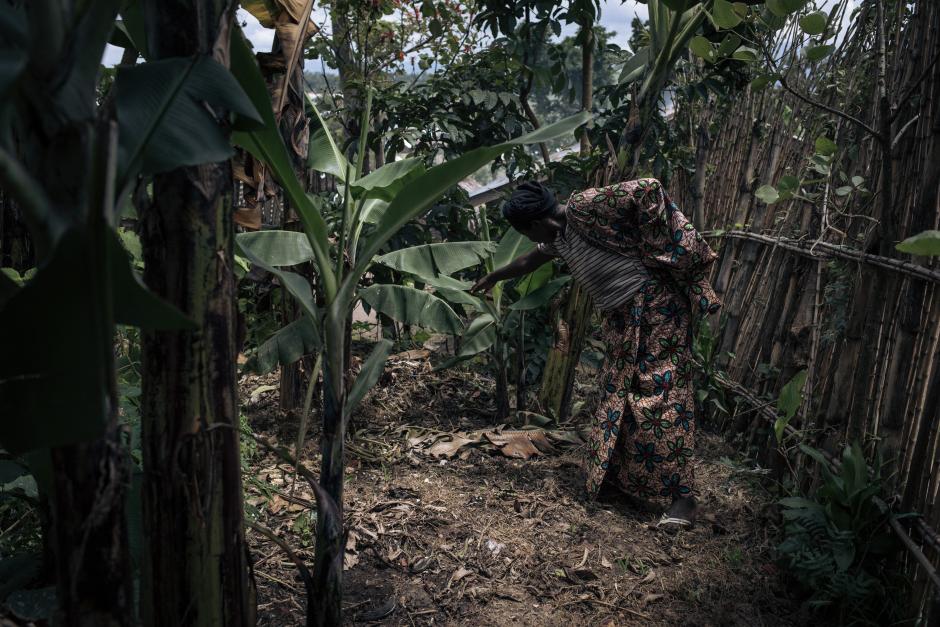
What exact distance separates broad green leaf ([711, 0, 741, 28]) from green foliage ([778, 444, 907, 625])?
148 centimetres

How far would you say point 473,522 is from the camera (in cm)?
278

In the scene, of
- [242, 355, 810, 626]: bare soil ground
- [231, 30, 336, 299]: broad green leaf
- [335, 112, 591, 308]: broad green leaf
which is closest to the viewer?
[231, 30, 336, 299]: broad green leaf

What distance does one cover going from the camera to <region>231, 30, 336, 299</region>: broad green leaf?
4.58 ft

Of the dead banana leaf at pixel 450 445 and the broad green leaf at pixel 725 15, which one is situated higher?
the broad green leaf at pixel 725 15

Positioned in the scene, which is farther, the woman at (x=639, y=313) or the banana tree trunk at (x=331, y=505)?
the woman at (x=639, y=313)

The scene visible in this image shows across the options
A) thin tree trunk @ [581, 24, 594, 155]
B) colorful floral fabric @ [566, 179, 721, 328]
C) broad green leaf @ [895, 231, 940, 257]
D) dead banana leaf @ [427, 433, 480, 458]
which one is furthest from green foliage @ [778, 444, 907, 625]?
thin tree trunk @ [581, 24, 594, 155]

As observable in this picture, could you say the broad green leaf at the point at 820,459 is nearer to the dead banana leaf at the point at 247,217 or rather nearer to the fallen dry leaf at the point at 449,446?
the fallen dry leaf at the point at 449,446

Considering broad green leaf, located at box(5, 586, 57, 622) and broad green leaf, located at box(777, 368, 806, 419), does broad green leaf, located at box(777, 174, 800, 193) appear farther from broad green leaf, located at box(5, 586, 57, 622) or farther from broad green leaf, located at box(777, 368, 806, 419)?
broad green leaf, located at box(5, 586, 57, 622)

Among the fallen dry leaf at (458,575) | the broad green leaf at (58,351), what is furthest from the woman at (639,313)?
the broad green leaf at (58,351)

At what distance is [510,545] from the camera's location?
103 inches

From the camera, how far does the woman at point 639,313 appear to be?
8.96 feet

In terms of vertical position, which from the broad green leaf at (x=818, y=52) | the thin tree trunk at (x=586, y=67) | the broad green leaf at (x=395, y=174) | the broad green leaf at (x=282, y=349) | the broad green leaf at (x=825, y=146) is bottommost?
the broad green leaf at (x=282, y=349)

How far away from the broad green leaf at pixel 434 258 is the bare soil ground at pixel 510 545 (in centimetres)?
97

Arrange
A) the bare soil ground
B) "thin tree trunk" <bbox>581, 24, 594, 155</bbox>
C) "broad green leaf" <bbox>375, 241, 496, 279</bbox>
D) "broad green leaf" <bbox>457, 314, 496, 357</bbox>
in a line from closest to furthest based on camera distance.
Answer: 1. the bare soil ground
2. "broad green leaf" <bbox>375, 241, 496, 279</bbox>
3. "broad green leaf" <bbox>457, 314, 496, 357</bbox>
4. "thin tree trunk" <bbox>581, 24, 594, 155</bbox>
